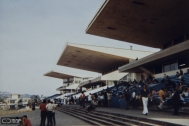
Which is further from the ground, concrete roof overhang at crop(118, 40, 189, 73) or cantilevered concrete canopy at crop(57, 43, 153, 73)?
cantilevered concrete canopy at crop(57, 43, 153, 73)

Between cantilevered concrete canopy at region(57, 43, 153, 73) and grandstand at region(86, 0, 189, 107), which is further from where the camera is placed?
cantilevered concrete canopy at region(57, 43, 153, 73)

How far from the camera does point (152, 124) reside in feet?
28.4

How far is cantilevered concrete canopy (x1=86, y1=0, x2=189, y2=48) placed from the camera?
18625 millimetres

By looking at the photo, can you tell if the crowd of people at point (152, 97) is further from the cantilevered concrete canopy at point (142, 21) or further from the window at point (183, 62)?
the window at point (183, 62)

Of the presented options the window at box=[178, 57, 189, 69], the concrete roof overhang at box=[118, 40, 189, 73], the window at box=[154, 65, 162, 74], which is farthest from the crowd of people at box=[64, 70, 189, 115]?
the window at box=[154, 65, 162, 74]

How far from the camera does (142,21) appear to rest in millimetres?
22094

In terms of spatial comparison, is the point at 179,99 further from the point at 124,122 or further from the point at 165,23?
the point at 165,23

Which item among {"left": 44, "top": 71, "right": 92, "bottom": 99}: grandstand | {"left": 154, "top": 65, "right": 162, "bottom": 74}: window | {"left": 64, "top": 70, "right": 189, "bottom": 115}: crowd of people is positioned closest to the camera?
{"left": 64, "top": 70, "right": 189, "bottom": 115}: crowd of people

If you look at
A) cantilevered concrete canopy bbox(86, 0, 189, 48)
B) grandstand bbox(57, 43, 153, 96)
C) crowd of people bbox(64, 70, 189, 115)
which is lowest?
crowd of people bbox(64, 70, 189, 115)

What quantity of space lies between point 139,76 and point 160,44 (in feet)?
20.5

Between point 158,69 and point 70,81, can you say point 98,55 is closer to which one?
point 158,69

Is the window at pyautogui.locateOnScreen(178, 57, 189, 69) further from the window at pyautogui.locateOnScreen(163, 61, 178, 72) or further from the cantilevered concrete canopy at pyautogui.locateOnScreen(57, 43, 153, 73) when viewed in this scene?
the cantilevered concrete canopy at pyautogui.locateOnScreen(57, 43, 153, 73)

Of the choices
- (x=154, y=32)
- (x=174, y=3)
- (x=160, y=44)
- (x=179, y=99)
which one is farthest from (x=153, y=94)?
(x=160, y=44)

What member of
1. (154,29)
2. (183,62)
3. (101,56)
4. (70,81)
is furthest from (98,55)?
(70,81)
